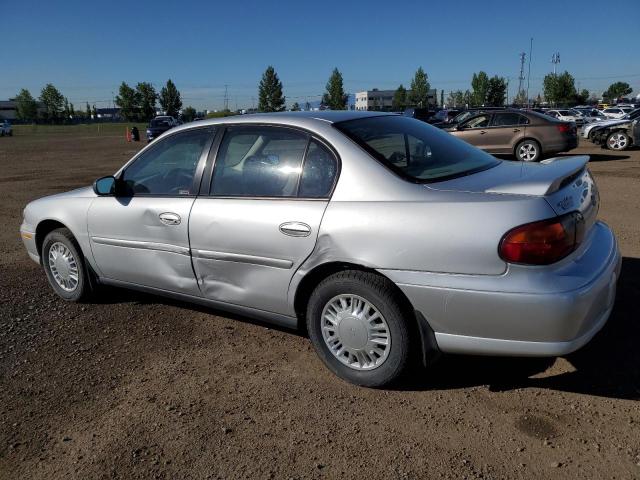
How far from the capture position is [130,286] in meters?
4.24

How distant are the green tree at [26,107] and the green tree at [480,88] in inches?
3295

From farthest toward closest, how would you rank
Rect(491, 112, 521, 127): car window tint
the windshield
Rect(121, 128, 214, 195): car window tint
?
the windshield < Rect(491, 112, 521, 127): car window tint < Rect(121, 128, 214, 195): car window tint

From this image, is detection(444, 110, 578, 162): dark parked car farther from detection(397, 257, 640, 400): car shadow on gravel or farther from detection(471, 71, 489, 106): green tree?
detection(471, 71, 489, 106): green tree

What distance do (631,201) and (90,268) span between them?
798 cm

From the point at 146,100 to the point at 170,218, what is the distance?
97.0 metres

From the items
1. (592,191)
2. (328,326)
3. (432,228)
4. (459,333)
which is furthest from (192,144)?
(592,191)

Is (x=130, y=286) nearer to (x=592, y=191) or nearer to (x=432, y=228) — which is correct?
(x=432, y=228)

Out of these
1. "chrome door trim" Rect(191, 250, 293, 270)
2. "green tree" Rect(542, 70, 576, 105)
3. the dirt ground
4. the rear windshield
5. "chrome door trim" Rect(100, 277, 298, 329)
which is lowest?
the dirt ground

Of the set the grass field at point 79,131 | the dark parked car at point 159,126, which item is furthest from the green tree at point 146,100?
the dark parked car at point 159,126

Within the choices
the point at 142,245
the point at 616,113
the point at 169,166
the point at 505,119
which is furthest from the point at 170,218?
the point at 616,113

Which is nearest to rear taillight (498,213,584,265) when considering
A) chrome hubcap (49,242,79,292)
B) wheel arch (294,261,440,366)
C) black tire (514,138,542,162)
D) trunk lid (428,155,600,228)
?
trunk lid (428,155,600,228)

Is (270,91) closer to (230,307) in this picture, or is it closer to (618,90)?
(618,90)

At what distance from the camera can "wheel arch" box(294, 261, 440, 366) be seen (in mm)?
2855

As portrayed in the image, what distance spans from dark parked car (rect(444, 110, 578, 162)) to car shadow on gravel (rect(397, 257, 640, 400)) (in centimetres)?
1080
